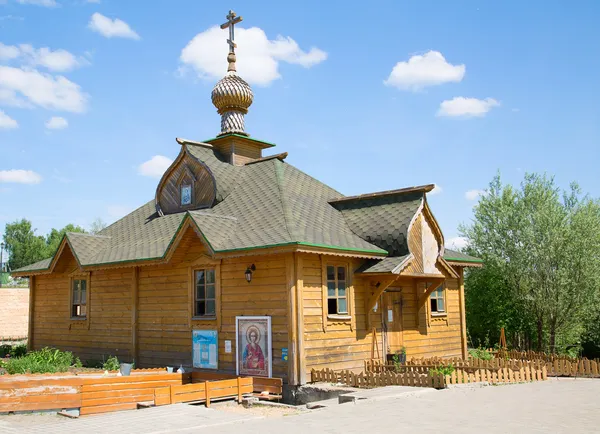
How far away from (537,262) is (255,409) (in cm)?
1744

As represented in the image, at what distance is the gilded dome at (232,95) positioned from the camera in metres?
23.6

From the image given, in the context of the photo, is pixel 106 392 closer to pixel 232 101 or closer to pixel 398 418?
pixel 398 418

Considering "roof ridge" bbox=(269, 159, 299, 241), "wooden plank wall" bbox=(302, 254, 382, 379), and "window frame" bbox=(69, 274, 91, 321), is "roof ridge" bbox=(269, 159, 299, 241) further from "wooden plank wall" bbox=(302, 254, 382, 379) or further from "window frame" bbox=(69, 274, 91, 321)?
"window frame" bbox=(69, 274, 91, 321)

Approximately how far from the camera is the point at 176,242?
17484mm

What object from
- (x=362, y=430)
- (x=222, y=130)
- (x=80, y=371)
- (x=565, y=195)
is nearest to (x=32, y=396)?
(x=80, y=371)

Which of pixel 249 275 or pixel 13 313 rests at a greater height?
pixel 249 275

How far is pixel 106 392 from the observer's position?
13711 millimetres

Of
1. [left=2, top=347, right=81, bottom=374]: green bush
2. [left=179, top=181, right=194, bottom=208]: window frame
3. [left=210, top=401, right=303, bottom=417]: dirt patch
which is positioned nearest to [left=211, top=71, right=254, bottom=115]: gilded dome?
[left=179, top=181, right=194, bottom=208]: window frame

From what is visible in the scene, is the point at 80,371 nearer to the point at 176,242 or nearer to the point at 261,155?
the point at 176,242

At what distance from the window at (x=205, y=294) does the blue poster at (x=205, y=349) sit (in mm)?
544

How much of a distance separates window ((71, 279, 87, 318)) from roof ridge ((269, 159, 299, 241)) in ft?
26.8

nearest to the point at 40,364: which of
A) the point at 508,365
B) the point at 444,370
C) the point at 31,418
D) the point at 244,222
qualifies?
the point at 31,418

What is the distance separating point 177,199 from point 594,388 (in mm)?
14297

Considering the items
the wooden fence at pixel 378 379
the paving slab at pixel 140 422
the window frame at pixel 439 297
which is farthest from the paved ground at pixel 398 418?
the window frame at pixel 439 297
